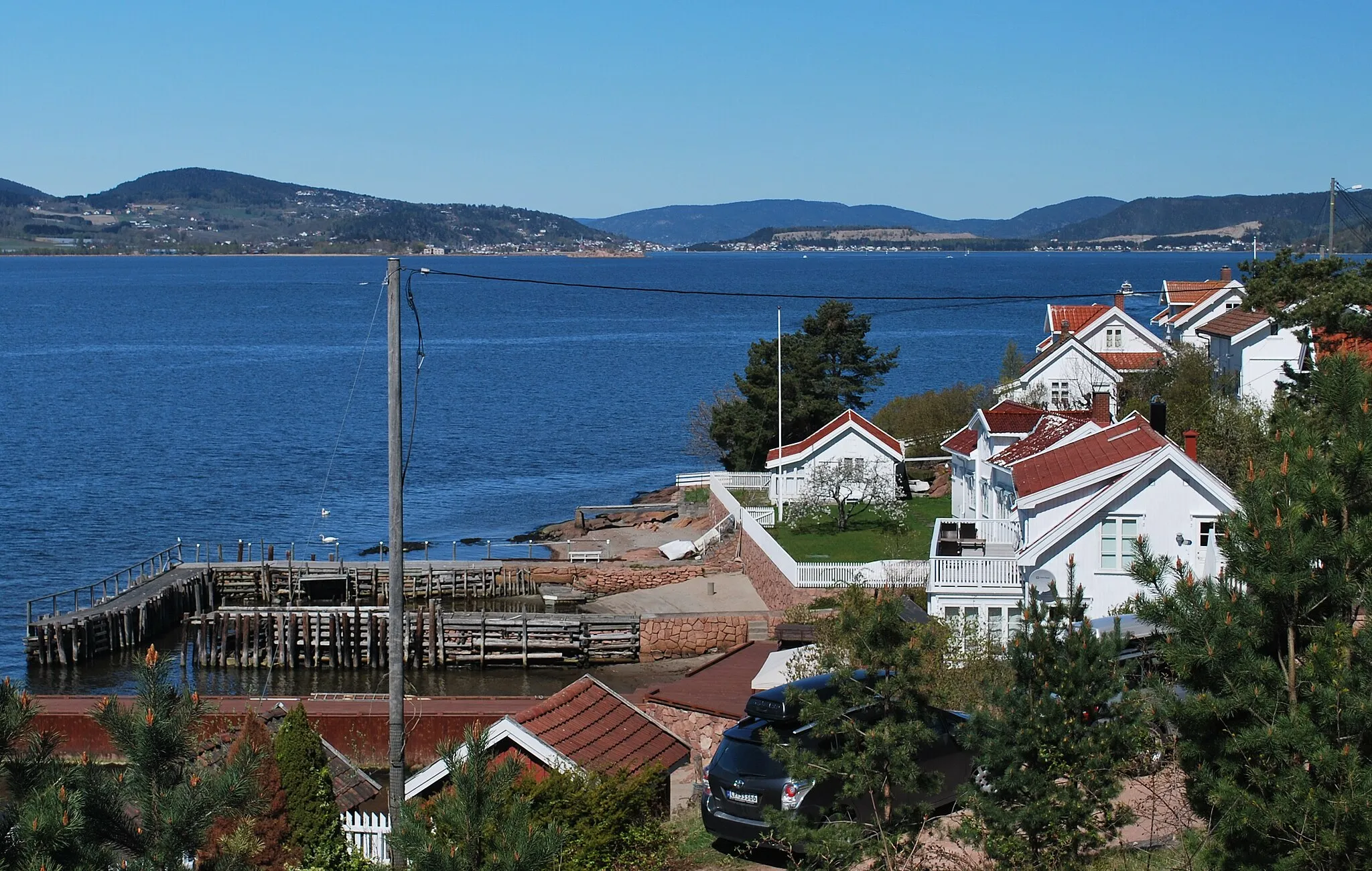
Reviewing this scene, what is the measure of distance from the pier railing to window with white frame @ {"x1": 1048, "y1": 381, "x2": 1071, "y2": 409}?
94.7 ft

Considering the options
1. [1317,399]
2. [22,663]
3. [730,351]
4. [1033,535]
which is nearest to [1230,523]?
[1317,399]

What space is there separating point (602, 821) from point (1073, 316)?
152 ft

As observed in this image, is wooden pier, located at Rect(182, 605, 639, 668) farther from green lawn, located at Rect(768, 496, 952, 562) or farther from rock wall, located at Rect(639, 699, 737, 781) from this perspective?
rock wall, located at Rect(639, 699, 737, 781)

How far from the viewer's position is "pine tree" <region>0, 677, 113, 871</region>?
6.65 meters

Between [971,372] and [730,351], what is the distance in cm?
3134

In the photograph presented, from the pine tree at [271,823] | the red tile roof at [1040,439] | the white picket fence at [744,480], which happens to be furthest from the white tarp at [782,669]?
the white picket fence at [744,480]

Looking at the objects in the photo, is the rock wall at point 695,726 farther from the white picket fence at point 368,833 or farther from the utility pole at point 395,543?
the white picket fence at point 368,833

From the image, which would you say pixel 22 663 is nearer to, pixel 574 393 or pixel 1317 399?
pixel 1317 399

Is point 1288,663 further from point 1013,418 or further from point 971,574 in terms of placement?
point 1013,418

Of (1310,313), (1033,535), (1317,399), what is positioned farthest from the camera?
(1033,535)

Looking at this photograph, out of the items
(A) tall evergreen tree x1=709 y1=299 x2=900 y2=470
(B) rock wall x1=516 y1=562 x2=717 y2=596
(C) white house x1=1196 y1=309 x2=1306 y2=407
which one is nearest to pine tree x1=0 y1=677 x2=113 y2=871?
(C) white house x1=1196 y1=309 x2=1306 y2=407

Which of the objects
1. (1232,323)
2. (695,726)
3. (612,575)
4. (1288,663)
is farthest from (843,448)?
(1288,663)

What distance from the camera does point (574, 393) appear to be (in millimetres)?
98875

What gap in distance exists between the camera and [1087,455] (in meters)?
→ 26.3
